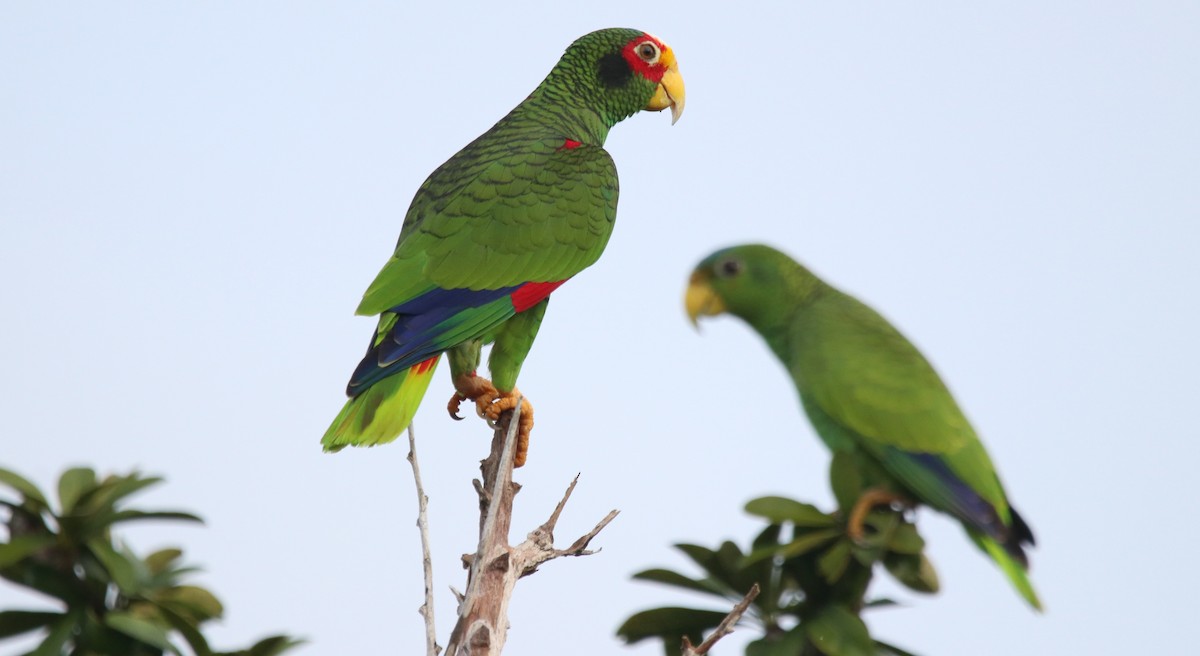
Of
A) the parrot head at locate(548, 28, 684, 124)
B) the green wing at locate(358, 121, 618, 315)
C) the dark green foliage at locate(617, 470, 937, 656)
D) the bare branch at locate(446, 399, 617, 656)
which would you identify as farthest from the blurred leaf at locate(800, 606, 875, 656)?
the parrot head at locate(548, 28, 684, 124)

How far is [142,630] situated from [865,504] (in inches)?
49.1

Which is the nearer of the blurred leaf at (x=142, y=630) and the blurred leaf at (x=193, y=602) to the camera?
the blurred leaf at (x=142, y=630)

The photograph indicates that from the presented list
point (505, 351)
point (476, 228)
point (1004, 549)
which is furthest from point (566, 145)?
point (1004, 549)

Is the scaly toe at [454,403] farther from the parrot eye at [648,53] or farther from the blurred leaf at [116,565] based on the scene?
the blurred leaf at [116,565]

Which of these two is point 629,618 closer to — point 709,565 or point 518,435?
point 709,565

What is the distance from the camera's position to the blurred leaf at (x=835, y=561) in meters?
1.97

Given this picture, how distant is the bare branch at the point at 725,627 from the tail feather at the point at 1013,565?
48cm

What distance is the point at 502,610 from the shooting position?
3.34 meters

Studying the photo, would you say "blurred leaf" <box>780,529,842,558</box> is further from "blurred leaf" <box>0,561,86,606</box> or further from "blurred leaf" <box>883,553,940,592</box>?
"blurred leaf" <box>0,561,86,606</box>

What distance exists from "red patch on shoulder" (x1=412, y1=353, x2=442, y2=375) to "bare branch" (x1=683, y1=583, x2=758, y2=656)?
2.00 m

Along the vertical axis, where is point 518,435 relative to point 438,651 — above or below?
above

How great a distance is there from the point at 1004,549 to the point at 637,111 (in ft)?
12.1

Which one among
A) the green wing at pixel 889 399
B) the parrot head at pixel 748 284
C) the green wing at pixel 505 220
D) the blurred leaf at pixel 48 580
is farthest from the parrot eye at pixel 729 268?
the green wing at pixel 505 220

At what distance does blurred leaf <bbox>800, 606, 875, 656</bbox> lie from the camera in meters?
1.91
